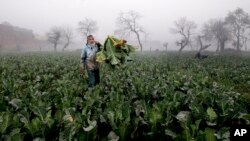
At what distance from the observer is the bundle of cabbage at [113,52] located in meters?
8.25

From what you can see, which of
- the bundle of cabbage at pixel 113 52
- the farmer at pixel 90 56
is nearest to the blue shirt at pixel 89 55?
the farmer at pixel 90 56

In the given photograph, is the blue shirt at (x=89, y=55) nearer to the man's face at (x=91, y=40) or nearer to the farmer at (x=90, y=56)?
the farmer at (x=90, y=56)

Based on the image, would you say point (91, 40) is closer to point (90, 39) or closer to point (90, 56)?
point (90, 39)

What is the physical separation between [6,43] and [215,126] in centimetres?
9890

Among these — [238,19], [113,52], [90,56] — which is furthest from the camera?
[238,19]

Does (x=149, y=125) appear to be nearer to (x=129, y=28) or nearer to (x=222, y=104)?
(x=222, y=104)

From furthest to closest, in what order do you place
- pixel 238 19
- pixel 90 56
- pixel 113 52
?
pixel 238 19 < pixel 90 56 < pixel 113 52

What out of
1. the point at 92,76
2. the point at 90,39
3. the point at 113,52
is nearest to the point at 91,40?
the point at 90,39

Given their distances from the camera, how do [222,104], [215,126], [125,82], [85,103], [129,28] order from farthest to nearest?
[129,28]
[125,82]
[85,103]
[222,104]
[215,126]

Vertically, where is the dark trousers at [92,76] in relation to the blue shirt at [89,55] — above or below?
below

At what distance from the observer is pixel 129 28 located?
8525cm

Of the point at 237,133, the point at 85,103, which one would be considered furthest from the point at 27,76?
the point at 237,133

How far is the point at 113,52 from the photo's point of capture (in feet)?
27.4

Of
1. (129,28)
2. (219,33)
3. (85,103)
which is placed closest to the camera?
(85,103)
